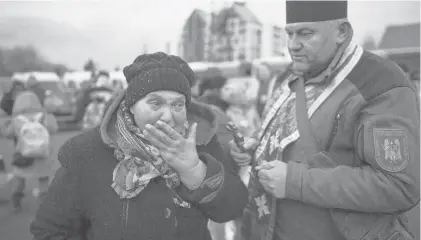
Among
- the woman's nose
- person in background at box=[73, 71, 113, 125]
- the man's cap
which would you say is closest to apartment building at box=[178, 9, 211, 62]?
the man's cap

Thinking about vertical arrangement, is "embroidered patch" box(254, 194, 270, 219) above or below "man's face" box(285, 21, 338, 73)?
below

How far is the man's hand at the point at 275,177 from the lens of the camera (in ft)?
4.92

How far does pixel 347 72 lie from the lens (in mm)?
1547

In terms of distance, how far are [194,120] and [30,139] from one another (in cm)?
274

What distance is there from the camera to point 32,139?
3729 millimetres

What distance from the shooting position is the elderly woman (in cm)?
134

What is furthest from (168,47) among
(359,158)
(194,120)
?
(359,158)

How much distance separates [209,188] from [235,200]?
5.7 inches

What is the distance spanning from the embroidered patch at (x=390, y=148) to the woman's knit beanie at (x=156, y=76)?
0.71m

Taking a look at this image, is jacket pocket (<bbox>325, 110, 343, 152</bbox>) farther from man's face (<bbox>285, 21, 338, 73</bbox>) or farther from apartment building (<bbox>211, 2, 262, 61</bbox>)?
apartment building (<bbox>211, 2, 262, 61</bbox>)

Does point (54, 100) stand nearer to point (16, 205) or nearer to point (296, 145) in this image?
point (16, 205)

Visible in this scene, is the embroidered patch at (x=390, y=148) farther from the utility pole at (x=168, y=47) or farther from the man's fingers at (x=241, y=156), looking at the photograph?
the utility pole at (x=168, y=47)

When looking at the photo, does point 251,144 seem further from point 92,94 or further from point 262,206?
point 92,94

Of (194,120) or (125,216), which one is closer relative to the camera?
(125,216)
